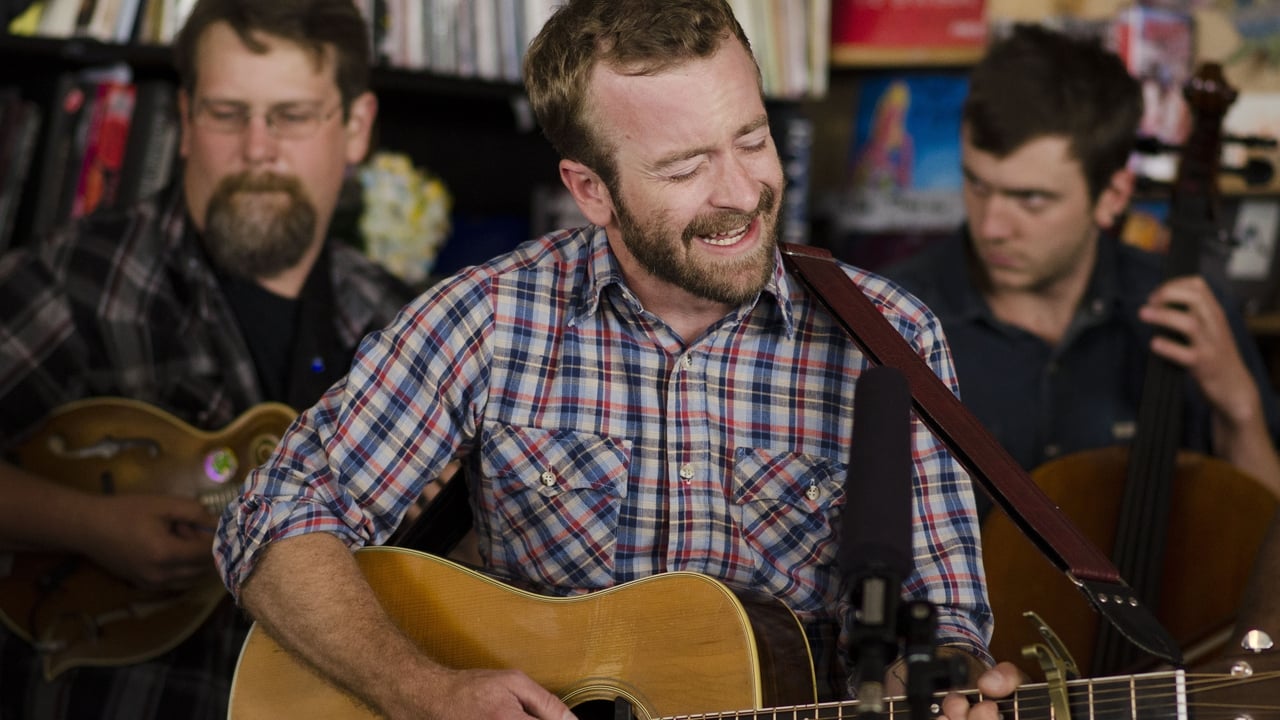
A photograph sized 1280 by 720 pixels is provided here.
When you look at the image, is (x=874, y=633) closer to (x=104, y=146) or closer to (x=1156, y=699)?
(x=1156, y=699)

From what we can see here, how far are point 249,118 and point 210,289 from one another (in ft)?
1.03

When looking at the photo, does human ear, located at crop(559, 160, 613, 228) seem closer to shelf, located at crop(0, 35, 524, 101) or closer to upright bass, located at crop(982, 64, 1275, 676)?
upright bass, located at crop(982, 64, 1275, 676)

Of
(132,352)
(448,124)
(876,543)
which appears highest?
(448,124)

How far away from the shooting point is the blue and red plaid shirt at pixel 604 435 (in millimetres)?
1860

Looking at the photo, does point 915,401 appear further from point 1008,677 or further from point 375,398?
point 375,398

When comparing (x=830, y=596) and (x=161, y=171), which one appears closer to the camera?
(x=830, y=596)

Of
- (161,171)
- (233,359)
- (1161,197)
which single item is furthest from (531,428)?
(1161,197)

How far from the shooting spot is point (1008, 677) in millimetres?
1468

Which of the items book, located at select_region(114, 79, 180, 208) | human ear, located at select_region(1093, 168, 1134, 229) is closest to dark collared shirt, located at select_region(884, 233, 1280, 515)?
human ear, located at select_region(1093, 168, 1134, 229)

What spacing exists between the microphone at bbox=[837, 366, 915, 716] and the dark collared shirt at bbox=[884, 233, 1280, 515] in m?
1.66

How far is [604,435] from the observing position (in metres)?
1.89

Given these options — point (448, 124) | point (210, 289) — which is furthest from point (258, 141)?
point (448, 124)

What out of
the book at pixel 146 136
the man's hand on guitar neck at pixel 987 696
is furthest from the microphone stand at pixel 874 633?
the book at pixel 146 136

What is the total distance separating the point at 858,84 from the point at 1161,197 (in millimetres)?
837
